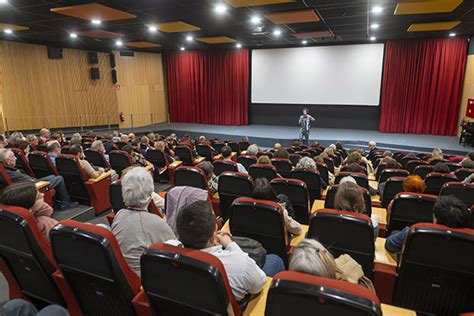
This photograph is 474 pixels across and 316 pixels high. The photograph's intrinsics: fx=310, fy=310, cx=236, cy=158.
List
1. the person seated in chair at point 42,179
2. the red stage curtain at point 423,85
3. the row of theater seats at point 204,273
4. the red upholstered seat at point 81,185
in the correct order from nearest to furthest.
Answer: the row of theater seats at point 204,273
the person seated in chair at point 42,179
the red upholstered seat at point 81,185
the red stage curtain at point 423,85

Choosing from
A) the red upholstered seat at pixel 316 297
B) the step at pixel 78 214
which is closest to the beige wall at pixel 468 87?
the step at pixel 78 214

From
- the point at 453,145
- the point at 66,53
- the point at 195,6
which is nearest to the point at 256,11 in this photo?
the point at 195,6

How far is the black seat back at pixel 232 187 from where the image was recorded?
11.3ft

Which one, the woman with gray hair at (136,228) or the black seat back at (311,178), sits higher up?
the woman with gray hair at (136,228)

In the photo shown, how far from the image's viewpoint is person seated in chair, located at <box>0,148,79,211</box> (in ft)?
13.2

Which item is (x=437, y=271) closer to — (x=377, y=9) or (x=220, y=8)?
(x=220, y=8)

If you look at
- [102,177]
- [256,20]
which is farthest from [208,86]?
[102,177]

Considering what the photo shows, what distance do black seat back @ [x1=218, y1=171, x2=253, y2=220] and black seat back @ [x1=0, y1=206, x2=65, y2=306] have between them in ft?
6.33

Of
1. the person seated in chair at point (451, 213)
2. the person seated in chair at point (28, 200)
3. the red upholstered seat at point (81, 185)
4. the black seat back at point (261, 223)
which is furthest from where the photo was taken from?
the red upholstered seat at point (81, 185)

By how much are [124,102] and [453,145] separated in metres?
13.0

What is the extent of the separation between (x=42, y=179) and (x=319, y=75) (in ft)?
36.7

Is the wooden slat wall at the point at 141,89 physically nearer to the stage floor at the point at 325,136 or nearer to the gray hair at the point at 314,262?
the stage floor at the point at 325,136

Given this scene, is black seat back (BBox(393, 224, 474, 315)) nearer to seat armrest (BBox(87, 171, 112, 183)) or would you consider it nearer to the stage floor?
seat armrest (BBox(87, 171, 112, 183))

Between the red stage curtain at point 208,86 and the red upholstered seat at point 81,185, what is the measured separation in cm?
1048
